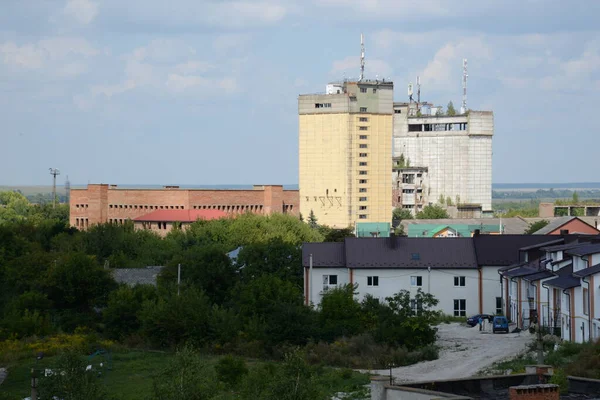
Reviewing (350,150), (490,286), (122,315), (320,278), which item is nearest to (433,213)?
(350,150)

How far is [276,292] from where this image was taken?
5706 centimetres

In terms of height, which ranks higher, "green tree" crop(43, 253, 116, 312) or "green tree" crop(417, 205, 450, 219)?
"green tree" crop(417, 205, 450, 219)

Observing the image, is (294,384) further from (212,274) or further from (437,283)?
(212,274)

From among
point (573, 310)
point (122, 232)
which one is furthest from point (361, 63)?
point (573, 310)

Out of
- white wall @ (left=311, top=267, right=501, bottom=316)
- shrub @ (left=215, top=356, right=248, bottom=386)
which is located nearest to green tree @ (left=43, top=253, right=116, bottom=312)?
white wall @ (left=311, top=267, right=501, bottom=316)

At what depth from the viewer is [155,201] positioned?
138m

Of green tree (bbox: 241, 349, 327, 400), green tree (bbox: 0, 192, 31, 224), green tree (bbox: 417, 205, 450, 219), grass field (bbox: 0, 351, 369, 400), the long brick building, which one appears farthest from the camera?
green tree (bbox: 417, 205, 450, 219)

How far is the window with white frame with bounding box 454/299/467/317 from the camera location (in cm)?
6250

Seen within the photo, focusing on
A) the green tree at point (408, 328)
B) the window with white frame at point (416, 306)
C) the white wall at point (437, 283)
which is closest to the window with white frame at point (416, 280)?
the white wall at point (437, 283)

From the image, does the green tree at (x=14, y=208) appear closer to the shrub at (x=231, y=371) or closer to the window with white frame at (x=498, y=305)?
the window with white frame at (x=498, y=305)

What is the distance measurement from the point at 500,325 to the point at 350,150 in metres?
114

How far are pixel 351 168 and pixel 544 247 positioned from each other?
112 meters

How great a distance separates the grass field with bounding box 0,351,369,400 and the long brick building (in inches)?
3444

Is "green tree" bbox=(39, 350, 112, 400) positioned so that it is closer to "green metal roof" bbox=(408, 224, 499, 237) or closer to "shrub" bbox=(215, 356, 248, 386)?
"shrub" bbox=(215, 356, 248, 386)
